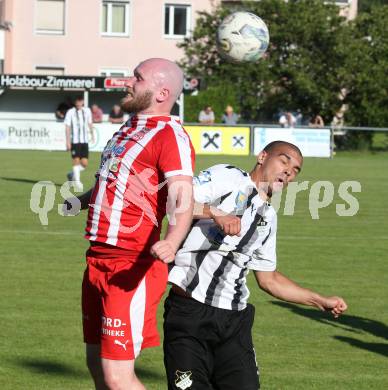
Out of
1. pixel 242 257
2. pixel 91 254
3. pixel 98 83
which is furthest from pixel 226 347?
pixel 98 83

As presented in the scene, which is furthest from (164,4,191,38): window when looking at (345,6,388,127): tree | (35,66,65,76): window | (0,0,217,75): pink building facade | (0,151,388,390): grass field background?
(0,151,388,390): grass field background

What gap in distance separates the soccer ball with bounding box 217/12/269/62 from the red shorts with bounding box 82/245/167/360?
10415 mm

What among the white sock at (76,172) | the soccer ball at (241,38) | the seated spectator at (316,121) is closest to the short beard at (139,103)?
the soccer ball at (241,38)

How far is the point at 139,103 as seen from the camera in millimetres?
5363

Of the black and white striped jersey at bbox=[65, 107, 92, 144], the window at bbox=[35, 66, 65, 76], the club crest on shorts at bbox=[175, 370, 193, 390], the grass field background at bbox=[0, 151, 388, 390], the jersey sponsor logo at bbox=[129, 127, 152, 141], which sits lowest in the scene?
the grass field background at bbox=[0, 151, 388, 390]

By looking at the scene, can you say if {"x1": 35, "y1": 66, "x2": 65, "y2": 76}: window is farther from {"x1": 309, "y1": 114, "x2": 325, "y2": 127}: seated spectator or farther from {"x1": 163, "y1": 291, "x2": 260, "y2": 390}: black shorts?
{"x1": 163, "y1": 291, "x2": 260, "y2": 390}: black shorts

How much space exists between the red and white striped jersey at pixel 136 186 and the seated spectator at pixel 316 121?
36.0m

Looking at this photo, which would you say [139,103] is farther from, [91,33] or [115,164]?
[91,33]

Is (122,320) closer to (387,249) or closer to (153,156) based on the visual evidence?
(153,156)

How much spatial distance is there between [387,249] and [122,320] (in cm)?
968

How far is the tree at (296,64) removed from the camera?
45.7m

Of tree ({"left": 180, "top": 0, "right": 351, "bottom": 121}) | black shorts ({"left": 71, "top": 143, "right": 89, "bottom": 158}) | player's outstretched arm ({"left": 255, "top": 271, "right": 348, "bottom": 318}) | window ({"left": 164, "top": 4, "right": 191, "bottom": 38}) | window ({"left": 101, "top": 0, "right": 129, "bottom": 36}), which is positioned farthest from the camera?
window ({"left": 164, "top": 4, "right": 191, "bottom": 38})

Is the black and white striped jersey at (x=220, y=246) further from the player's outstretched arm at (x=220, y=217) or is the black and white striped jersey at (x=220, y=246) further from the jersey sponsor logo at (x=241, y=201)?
the player's outstretched arm at (x=220, y=217)

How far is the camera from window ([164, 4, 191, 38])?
188 ft
